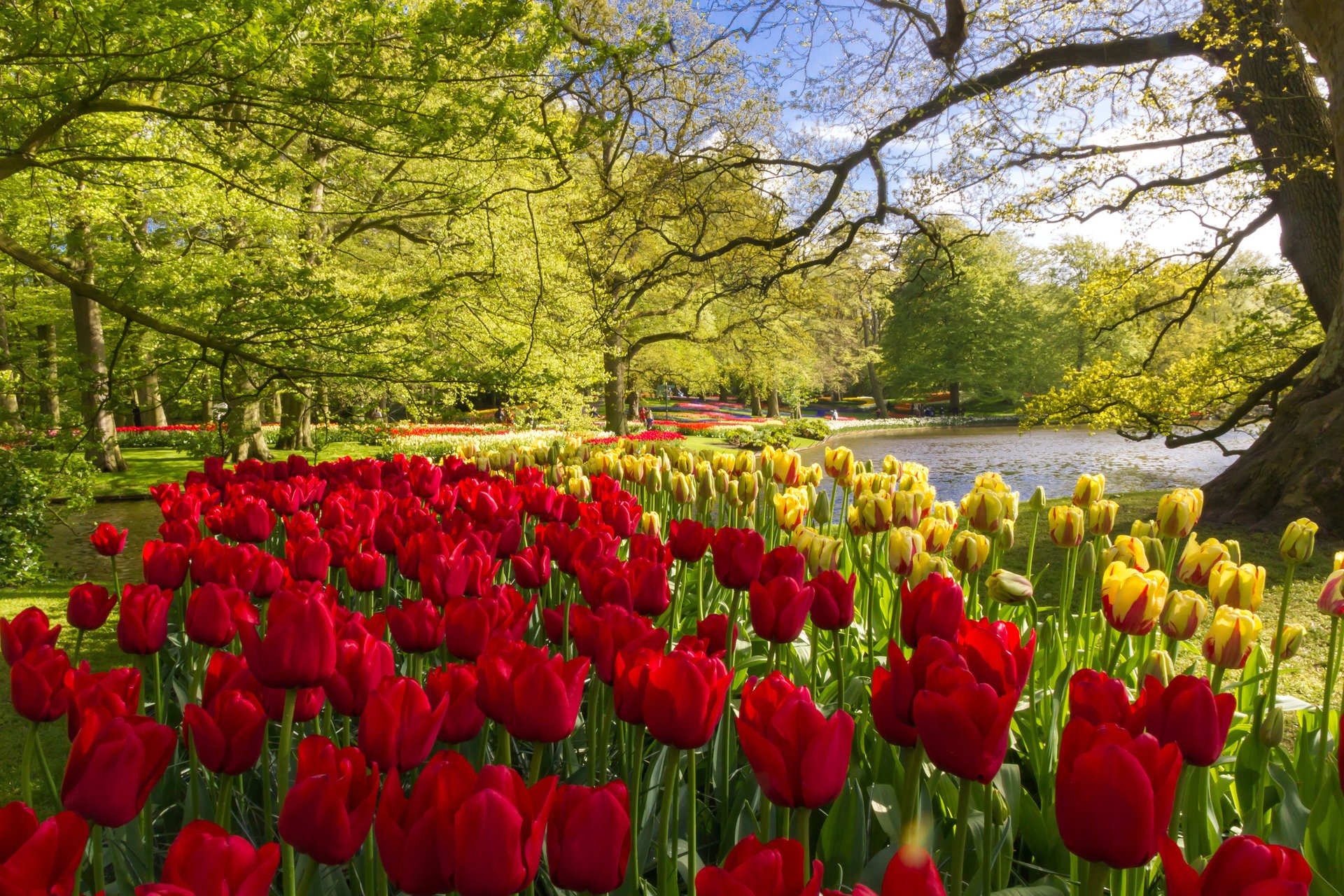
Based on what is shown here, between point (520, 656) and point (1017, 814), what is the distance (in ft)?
3.93

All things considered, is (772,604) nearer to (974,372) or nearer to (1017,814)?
(1017,814)

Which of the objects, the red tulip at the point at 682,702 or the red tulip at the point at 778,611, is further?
the red tulip at the point at 778,611

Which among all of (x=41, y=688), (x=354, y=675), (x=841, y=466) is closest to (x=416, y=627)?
(x=354, y=675)

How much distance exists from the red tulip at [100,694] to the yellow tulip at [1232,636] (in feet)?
7.02

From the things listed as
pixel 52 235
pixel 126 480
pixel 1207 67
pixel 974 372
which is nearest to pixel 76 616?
pixel 52 235

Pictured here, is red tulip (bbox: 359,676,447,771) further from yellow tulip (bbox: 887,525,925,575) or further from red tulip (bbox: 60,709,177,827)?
yellow tulip (bbox: 887,525,925,575)

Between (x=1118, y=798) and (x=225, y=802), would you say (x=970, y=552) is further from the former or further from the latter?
(x=225, y=802)

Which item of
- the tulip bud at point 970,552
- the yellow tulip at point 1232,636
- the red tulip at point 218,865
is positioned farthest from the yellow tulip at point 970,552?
the red tulip at point 218,865

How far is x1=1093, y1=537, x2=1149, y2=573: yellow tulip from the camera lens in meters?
2.25

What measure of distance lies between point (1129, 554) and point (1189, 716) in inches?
47.8

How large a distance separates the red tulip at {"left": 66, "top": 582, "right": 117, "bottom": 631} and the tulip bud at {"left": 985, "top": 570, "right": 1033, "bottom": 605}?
2.30 meters

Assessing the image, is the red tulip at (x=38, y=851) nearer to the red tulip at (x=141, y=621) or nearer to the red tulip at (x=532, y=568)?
the red tulip at (x=141, y=621)

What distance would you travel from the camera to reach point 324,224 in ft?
55.8

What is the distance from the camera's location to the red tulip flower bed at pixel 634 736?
0.90 m
